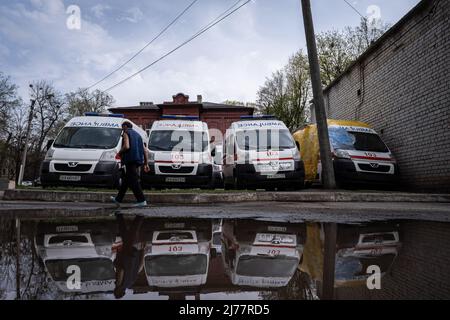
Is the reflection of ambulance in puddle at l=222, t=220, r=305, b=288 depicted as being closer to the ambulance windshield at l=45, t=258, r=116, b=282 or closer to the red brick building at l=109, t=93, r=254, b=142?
the ambulance windshield at l=45, t=258, r=116, b=282

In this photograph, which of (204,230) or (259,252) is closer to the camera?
(259,252)

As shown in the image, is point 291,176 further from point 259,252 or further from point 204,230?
point 259,252

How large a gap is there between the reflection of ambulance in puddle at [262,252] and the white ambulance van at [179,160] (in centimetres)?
640

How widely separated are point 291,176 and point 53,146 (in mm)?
7120

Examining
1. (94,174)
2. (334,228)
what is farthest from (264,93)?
(334,228)

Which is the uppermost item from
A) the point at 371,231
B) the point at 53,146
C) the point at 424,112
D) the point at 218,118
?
the point at 218,118

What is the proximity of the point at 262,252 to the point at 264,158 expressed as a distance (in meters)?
8.29

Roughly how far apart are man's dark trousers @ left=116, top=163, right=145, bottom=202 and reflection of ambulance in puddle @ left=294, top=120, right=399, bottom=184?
7001mm

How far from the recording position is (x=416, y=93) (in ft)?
40.2

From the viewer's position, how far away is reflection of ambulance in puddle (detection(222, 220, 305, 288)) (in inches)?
79.6

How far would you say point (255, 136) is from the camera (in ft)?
37.9

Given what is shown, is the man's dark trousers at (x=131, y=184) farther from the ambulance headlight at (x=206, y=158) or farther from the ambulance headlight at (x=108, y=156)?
the ambulance headlight at (x=206, y=158)

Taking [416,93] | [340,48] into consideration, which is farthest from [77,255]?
[340,48]
